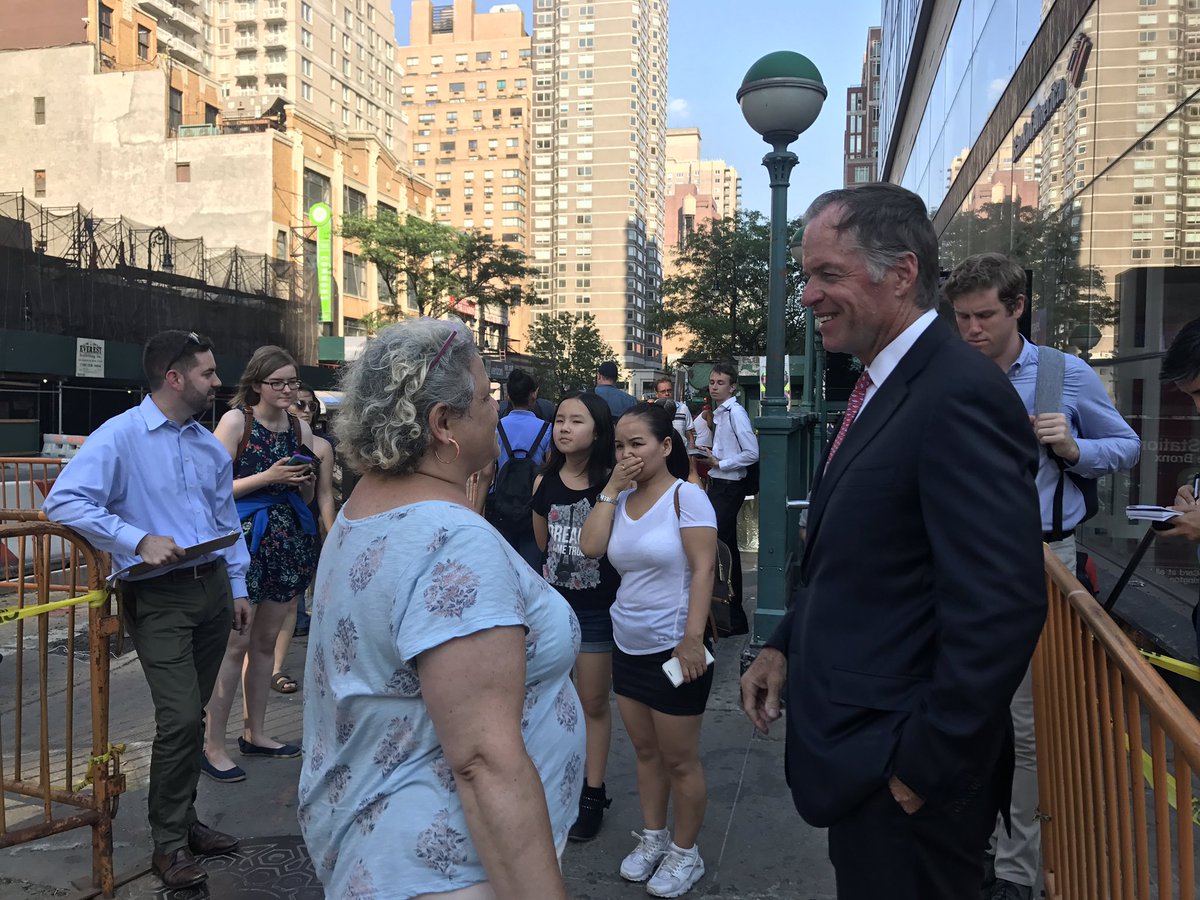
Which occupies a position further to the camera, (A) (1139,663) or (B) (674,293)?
(B) (674,293)

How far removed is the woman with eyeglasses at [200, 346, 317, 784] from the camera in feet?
14.8

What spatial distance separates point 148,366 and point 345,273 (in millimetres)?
51500

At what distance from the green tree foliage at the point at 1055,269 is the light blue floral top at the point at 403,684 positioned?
770 cm

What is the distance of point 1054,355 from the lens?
3111mm

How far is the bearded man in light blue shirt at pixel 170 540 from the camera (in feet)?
11.1

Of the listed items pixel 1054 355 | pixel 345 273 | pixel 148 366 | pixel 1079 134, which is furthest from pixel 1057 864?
pixel 345 273

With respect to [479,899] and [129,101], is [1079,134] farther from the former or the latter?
[129,101]

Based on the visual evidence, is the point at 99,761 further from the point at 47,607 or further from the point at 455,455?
the point at 455,455

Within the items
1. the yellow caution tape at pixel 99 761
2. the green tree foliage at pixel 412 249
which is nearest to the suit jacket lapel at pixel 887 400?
the yellow caution tape at pixel 99 761

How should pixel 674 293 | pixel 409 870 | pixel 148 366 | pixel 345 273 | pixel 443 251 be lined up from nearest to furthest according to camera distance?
pixel 409 870 < pixel 148 366 < pixel 674 293 < pixel 443 251 < pixel 345 273

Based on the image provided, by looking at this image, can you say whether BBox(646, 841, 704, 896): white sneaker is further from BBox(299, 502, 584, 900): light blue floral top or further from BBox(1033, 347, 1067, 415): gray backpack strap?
BBox(1033, 347, 1067, 415): gray backpack strap

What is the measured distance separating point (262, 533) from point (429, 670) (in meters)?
3.47

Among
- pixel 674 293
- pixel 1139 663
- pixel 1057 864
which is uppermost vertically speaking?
pixel 674 293

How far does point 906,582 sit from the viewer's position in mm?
1760
